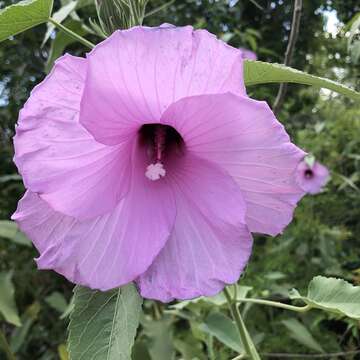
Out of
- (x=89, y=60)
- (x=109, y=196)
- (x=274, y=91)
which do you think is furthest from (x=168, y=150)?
(x=274, y=91)

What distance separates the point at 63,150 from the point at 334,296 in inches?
19.5

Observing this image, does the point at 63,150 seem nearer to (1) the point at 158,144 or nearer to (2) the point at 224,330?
(1) the point at 158,144

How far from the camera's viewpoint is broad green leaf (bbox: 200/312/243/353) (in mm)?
1146

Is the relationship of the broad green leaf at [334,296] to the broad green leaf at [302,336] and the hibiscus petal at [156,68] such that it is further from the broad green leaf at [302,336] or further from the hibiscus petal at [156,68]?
the broad green leaf at [302,336]

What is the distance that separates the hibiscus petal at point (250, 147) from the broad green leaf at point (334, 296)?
0.75 ft

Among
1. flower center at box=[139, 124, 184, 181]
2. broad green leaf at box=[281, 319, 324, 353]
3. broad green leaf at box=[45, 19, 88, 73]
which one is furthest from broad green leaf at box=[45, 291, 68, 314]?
flower center at box=[139, 124, 184, 181]

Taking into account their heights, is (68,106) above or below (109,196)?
above

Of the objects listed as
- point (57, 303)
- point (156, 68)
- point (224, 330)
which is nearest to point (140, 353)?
point (224, 330)

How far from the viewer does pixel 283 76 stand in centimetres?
66

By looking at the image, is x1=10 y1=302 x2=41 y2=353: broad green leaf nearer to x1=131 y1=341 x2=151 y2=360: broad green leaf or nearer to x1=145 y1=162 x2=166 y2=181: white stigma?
x1=131 y1=341 x2=151 y2=360: broad green leaf

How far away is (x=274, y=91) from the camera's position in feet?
8.44

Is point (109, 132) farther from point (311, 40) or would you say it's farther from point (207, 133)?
point (311, 40)

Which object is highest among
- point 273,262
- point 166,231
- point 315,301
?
point 166,231

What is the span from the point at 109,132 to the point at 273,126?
0.65ft
